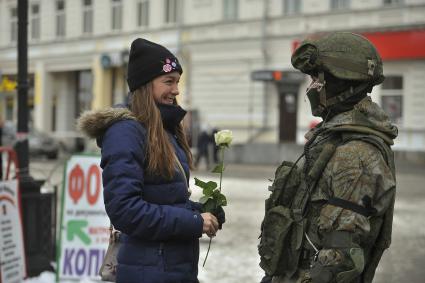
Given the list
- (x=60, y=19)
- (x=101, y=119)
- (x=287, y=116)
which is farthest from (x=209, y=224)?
(x=60, y=19)

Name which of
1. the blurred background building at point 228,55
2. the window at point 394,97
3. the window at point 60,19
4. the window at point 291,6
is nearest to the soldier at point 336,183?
the blurred background building at point 228,55

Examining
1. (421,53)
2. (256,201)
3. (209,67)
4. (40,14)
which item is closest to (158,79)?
(256,201)

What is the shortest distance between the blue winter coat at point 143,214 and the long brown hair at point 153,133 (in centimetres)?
3

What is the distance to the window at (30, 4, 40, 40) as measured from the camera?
34.8m

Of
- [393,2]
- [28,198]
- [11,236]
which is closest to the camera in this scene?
[11,236]

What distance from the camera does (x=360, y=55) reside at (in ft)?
7.35

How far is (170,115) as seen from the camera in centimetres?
267

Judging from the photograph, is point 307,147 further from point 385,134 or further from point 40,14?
point 40,14

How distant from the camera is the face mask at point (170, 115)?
104 inches

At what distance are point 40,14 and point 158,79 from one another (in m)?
33.9

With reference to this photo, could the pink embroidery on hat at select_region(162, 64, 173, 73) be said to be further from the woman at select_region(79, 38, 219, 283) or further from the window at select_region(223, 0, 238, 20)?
the window at select_region(223, 0, 238, 20)

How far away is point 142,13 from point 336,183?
28.9m

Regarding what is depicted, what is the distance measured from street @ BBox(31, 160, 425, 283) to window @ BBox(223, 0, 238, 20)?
44.2 feet

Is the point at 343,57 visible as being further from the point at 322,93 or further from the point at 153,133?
the point at 153,133
